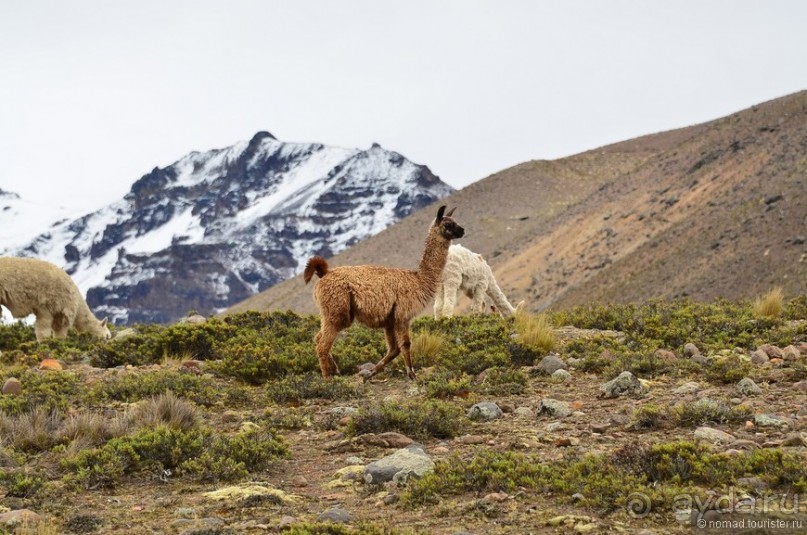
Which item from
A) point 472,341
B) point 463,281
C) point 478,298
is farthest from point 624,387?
point 478,298

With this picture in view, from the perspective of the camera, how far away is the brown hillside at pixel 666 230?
33.0 m

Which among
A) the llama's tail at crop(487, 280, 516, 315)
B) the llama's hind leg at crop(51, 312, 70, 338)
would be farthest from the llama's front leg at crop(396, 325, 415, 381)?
the llama's hind leg at crop(51, 312, 70, 338)

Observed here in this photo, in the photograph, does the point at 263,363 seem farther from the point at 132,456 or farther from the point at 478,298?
the point at 478,298

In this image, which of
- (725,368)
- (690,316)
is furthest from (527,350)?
(690,316)

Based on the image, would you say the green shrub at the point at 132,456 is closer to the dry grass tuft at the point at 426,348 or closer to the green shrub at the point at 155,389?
the green shrub at the point at 155,389

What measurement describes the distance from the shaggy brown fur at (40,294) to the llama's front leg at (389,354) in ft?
22.1

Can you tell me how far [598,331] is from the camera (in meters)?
12.6

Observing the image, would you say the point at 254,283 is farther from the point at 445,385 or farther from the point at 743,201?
the point at 445,385

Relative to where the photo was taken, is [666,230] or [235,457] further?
[666,230]

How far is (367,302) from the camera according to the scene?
10141 mm

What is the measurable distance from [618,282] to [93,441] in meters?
33.4

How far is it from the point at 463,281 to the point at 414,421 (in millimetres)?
9388

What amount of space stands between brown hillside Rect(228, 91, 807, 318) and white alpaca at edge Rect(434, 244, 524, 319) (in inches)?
576

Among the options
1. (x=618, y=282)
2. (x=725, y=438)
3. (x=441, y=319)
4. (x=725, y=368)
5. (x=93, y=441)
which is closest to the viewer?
(x=725, y=438)
